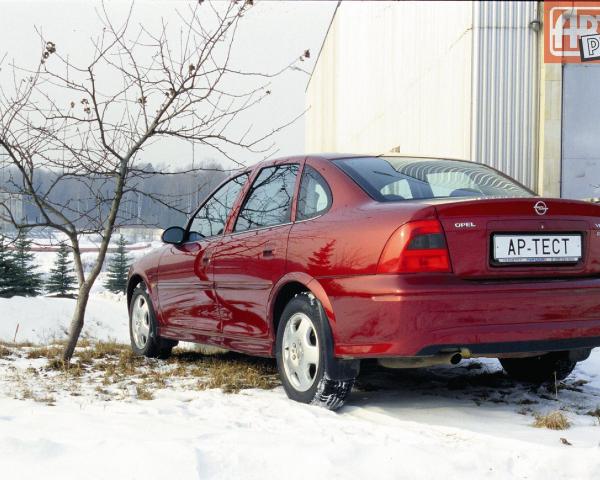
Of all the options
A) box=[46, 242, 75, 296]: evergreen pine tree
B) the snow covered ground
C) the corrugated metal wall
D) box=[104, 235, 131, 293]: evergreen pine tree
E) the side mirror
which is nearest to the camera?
the snow covered ground

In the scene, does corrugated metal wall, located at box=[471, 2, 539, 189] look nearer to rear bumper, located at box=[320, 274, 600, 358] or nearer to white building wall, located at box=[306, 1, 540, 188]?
white building wall, located at box=[306, 1, 540, 188]

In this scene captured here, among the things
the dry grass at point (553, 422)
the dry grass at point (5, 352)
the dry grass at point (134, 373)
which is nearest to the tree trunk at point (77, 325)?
the dry grass at point (134, 373)

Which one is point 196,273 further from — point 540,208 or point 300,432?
point 540,208

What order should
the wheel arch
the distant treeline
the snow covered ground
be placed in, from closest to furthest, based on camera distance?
1. the snow covered ground
2. the wheel arch
3. the distant treeline

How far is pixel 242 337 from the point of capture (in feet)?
16.9

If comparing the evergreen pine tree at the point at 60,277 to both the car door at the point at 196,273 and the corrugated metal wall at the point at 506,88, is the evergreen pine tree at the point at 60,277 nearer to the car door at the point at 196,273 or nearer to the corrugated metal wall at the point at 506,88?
the corrugated metal wall at the point at 506,88

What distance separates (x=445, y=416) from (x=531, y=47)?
10897 millimetres

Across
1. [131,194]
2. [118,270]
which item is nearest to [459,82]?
[131,194]

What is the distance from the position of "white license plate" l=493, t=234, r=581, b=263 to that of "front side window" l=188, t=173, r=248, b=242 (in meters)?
2.24

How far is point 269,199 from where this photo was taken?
5.17 meters

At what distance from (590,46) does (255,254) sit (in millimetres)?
10420

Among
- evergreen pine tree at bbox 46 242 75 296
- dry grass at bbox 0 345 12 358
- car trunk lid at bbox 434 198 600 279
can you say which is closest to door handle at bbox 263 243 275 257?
car trunk lid at bbox 434 198 600 279

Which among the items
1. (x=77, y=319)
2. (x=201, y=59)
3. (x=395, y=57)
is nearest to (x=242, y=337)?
(x=77, y=319)

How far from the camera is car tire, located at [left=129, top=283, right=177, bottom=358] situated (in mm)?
6676
